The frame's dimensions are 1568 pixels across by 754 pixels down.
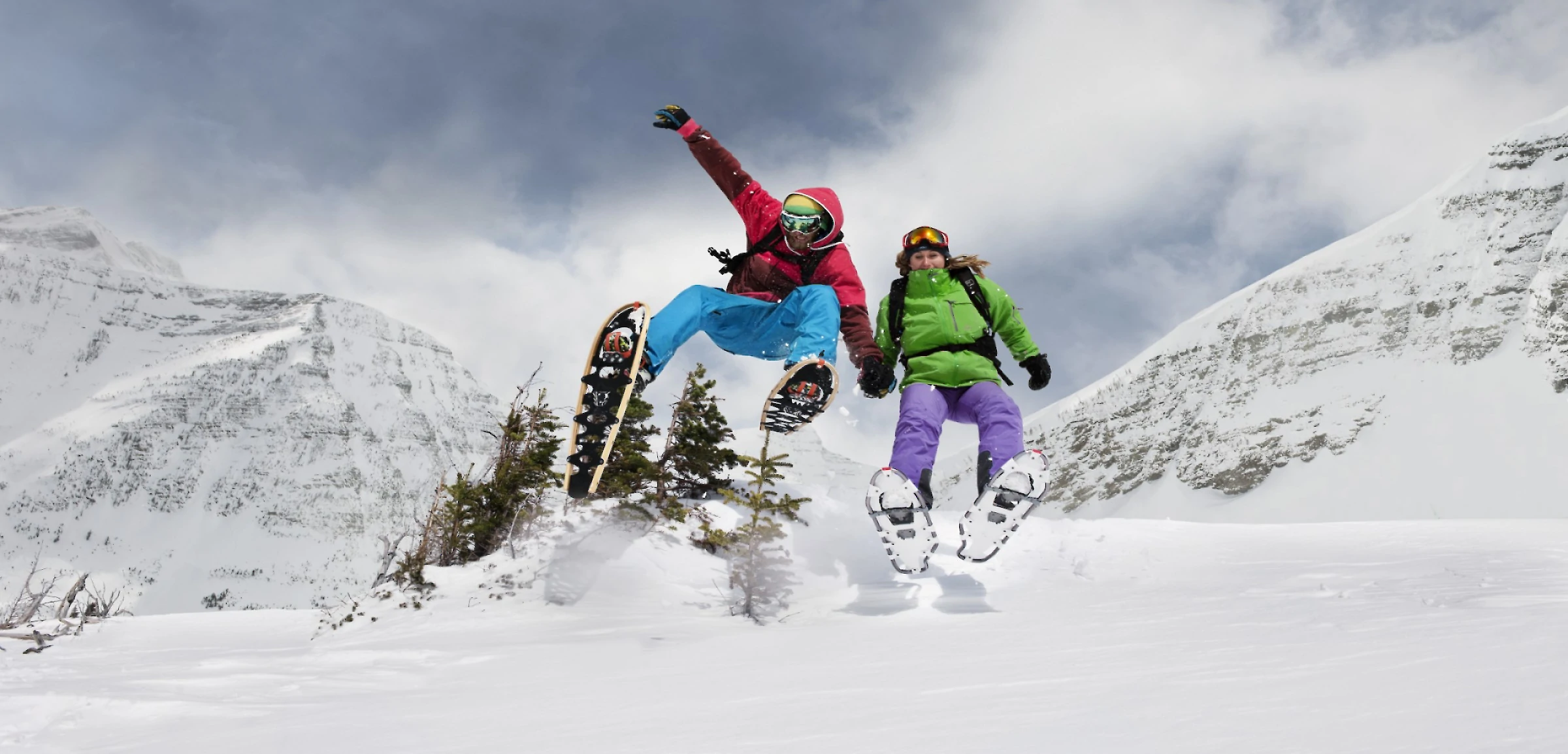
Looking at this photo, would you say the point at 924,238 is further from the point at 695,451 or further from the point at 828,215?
the point at 695,451

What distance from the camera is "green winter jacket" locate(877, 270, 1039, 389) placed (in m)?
5.12

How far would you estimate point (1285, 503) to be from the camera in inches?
2108

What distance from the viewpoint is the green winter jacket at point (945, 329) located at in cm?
512

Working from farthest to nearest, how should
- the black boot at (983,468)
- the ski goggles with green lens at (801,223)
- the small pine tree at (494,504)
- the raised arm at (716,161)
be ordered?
the small pine tree at (494,504), the raised arm at (716,161), the ski goggles with green lens at (801,223), the black boot at (983,468)

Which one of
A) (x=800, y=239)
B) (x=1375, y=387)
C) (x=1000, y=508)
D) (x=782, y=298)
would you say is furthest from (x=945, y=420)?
(x=1375, y=387)

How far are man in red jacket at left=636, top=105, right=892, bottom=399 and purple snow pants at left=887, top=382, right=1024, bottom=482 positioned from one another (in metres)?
0.29

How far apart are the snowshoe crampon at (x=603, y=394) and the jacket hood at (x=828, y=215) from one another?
4.45 ft

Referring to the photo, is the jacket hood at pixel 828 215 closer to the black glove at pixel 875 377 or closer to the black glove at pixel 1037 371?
the black glove at pixel 875 377

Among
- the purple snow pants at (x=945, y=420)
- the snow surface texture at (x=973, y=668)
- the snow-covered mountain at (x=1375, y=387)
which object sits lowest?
the snow surface texture at (x=973, y=668)

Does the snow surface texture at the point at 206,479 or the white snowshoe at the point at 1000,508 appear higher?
the snow surface texture at the point at 206,479

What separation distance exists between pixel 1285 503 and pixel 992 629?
198 feet

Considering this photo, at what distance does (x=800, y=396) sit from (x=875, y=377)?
639mm

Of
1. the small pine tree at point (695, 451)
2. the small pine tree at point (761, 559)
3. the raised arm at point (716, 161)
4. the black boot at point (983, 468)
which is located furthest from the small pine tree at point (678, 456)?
the black boot at point (983, 468)

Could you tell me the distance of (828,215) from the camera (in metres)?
5.35
